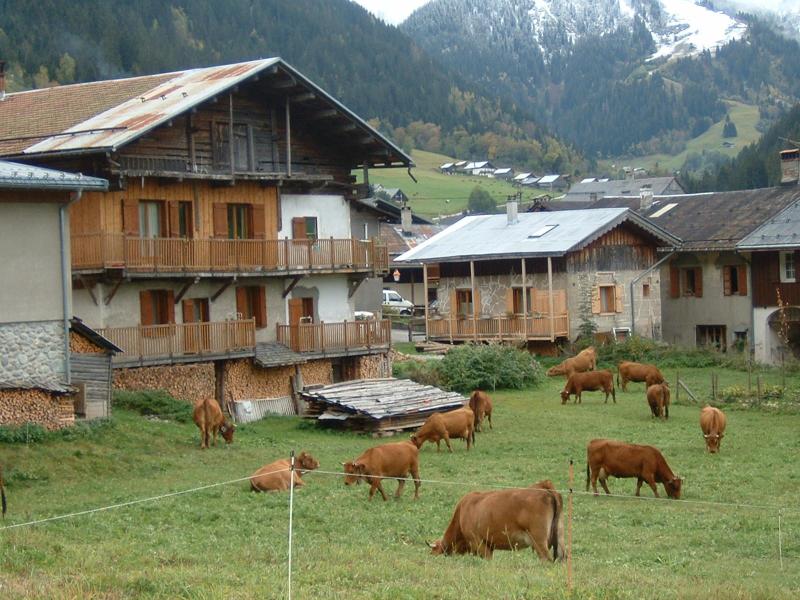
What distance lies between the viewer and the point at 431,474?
91.5ft

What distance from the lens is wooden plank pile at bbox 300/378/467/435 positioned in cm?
3550

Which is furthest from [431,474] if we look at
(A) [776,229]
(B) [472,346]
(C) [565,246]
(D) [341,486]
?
(A) [776,229]

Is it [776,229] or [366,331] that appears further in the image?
[776,229]

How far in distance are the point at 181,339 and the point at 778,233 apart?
27795 millimetres

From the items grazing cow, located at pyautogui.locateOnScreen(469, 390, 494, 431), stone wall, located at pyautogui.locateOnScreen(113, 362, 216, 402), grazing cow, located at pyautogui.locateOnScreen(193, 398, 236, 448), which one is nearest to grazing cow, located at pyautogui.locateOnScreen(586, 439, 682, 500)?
grazing cow, located at pyautogui.locateOnScreen(193, 398, 236, 448)

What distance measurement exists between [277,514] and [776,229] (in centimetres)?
3782

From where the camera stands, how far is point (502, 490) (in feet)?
56.4

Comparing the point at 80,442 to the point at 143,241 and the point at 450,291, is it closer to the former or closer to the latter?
the point at 143,241

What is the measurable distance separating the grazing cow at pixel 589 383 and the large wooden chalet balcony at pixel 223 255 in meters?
7.04

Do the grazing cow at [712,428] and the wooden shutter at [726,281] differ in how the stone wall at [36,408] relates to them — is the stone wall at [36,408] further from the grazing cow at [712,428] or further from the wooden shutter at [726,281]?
the wooden shutter at [726,281]

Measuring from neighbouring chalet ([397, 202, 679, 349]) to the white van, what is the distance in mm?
16362

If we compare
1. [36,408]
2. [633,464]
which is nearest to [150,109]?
[36,408]

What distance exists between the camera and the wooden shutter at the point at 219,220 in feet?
130

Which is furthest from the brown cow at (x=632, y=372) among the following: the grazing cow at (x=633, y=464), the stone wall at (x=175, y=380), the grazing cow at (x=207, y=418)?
the grazing cow at (x=633, y=464)
